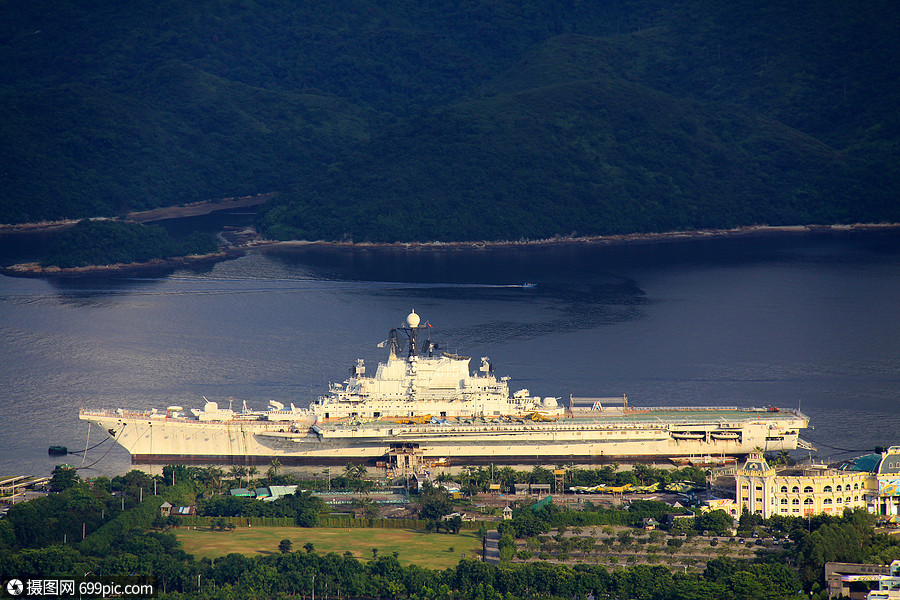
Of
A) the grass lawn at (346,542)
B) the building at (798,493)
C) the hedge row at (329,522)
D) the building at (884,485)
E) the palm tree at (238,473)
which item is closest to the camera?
the grass lawn at (346,542)

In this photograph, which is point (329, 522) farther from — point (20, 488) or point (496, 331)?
point (496, 331)

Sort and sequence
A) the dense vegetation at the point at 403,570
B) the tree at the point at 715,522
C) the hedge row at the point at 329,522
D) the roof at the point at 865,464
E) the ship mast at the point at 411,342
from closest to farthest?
the dense vegetation at the point at 403,570
the tree at the point at 715,522
the hedge row at the point at 329,522
the roof at the point at 865,464
the ship mast at the point at 411,342

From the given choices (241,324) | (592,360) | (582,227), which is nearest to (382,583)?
(592,360)

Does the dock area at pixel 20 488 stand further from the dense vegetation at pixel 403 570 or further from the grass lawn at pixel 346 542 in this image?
the grass lawn at pixel 346 542

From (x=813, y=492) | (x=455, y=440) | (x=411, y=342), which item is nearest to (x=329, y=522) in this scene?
(x=455, y=440)

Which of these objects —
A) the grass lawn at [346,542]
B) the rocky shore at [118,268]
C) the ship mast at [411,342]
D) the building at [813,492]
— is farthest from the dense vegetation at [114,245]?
the building at [813,492]

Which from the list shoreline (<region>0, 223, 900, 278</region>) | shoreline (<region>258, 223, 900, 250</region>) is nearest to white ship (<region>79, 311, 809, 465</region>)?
shoreline (<region>0, 223, 900, 278</region>)

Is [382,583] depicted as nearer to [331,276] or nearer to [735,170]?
[331,276]
